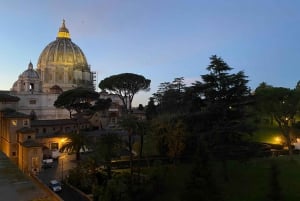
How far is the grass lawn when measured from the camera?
2572cm

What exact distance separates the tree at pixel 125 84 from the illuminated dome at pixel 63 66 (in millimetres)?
43161

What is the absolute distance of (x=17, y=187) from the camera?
33.7m

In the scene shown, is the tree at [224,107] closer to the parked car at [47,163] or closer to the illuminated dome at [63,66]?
the parked car at [47,163]

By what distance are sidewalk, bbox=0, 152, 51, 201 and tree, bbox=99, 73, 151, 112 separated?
23.4m

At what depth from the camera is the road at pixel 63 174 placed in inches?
1086

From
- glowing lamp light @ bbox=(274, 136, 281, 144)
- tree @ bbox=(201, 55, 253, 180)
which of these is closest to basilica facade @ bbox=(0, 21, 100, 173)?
tree @ bbox=(201, 55, 253, 180)

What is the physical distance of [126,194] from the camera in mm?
25453

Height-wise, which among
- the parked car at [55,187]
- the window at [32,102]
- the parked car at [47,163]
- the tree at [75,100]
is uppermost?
the window at [32,102]

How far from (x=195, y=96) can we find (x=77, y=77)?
75633 mm

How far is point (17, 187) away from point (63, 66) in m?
73.1

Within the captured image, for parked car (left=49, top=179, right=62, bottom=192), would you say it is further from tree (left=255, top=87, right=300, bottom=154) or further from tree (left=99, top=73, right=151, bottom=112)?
tree (left=99, top=73, right=151, bottom=112)

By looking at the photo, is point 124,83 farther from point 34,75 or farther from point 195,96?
point 34,75

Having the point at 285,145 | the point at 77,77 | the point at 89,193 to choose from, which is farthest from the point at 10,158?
the point at 77,77

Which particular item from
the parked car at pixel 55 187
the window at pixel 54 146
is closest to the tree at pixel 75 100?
the window at pixel 54 146
